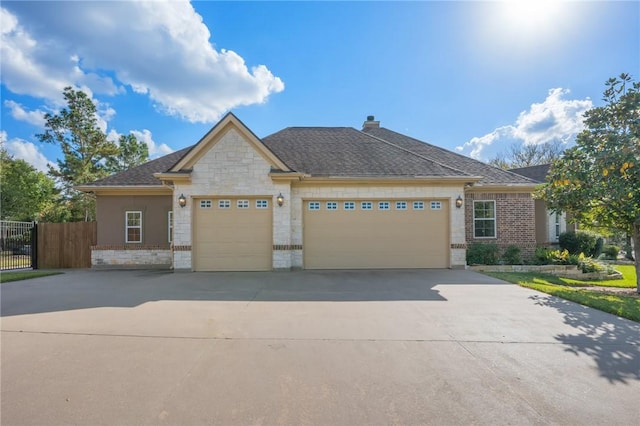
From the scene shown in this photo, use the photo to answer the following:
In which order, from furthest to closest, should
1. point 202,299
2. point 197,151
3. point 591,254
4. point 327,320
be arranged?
1. point 591,254
2. point 197,151
3. point 202,299
4. point 327,320

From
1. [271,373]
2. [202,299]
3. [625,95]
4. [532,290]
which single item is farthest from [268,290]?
[625,95]

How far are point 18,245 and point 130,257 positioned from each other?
5884 mm

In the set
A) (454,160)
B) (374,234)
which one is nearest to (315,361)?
(374,234)

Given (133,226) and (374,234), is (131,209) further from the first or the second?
(374,234)

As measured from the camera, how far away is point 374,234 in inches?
447

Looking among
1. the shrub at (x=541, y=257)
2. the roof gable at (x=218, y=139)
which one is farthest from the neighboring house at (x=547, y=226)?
the roof gable at (x=218, y=139)

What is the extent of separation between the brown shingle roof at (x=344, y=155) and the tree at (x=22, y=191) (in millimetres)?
24003

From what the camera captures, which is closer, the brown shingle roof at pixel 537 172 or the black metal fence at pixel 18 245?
the black metal fence at pixel 18 245

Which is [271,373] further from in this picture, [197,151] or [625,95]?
[625,95]

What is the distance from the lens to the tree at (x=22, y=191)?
26641 mm

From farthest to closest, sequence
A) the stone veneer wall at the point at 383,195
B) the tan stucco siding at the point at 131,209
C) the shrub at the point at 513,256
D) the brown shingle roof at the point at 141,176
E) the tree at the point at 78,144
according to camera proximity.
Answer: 1. the tree at the point at 78,144
2. the tan stucco siding at the point at 131,209
3. the brown shingle roof at the point at 141,176
4. the shrub at the point at 513,256
5. the stone veneer wall at the point at 383,195

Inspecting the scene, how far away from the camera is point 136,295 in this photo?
7516mm

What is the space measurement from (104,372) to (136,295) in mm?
4414

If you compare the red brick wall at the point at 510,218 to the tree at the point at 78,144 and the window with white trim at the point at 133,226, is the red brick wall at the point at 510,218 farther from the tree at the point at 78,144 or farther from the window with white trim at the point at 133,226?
the tree at the point at 78,144
